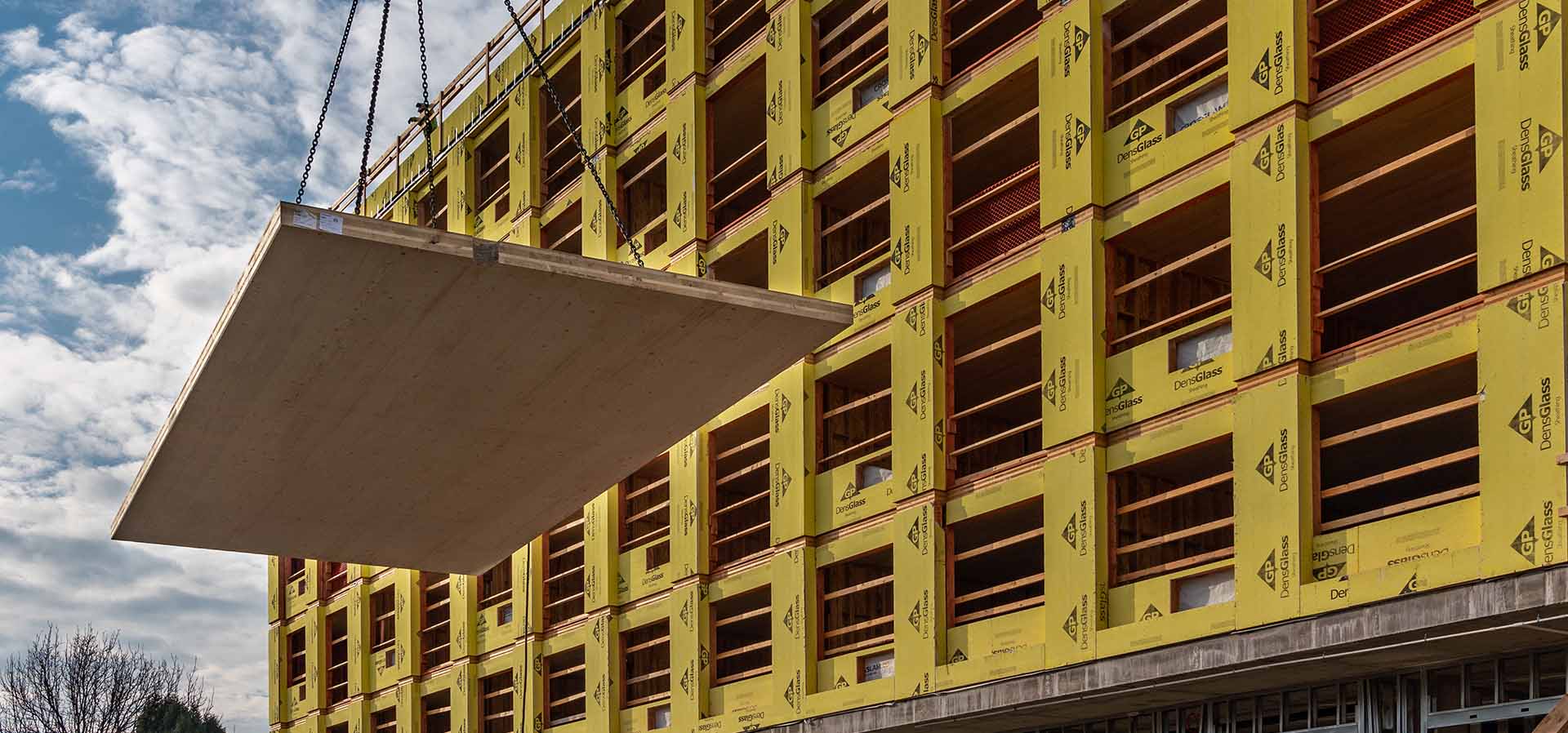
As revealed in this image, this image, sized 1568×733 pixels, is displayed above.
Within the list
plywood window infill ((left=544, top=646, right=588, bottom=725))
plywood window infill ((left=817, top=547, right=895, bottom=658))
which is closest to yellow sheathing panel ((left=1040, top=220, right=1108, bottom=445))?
plywood window infill ((left=817, top=547, right=895, bottom=658))

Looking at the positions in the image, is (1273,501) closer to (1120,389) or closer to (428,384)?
(1120,389)

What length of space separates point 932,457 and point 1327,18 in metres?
7.66

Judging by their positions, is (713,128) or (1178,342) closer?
(1178,342)

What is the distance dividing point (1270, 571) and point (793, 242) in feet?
35.3

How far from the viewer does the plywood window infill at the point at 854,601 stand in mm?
25141

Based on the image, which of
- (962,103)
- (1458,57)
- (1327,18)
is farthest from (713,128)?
(1458,57)

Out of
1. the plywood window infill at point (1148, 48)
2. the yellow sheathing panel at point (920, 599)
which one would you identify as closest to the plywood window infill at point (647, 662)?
the yellow sheathing panel at point (920, 599)

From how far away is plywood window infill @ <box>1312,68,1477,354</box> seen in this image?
1766 cm

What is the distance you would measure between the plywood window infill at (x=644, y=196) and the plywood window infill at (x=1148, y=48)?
11372 mm

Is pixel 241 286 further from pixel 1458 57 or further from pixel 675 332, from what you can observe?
pixel 1458 57

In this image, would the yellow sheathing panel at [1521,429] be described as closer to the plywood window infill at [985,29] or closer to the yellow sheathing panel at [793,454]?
the plywood window infill at [985,29]

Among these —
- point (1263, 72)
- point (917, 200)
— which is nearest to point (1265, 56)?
point (1263, 72)

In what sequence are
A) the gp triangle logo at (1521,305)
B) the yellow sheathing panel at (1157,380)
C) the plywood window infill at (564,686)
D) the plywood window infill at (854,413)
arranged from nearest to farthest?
the gp triangle logo at (1521,305)
the yellow sheathing panel at (1157,380)
the plywood window infill at (854,413)
the plywood window infill at (564,686)

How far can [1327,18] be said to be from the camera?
19.1m
